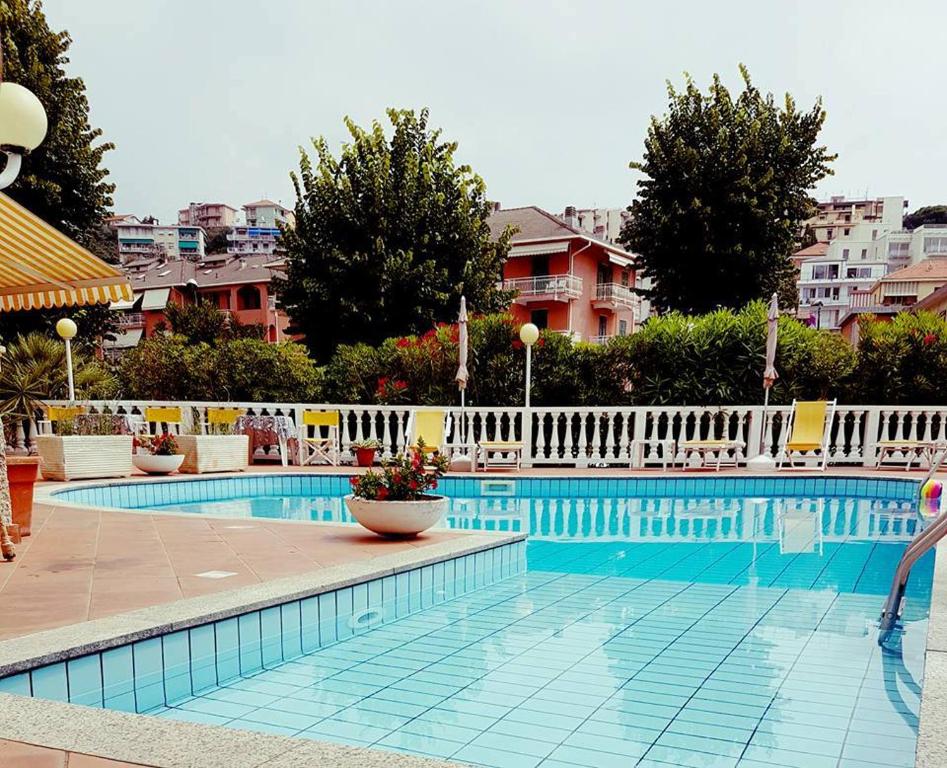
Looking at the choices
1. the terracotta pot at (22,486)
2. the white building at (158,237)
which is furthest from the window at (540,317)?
the white building at (158,237)

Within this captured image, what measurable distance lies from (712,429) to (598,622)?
27.9 feet

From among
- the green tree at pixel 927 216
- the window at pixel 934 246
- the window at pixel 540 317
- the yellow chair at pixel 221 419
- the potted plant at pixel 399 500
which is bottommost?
the potted plant at pixel 399 500

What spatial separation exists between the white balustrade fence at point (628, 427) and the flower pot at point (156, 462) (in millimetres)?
2702

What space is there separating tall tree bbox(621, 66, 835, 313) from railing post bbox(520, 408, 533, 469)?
36.3ft

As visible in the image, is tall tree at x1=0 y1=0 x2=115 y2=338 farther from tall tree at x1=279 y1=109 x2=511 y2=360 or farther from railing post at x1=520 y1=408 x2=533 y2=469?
railing post at x1=520 y1=408 x2=533 y2=469

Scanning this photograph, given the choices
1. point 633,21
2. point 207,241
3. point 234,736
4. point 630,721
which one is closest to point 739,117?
point 633,21

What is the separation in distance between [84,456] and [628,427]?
28.7 ft

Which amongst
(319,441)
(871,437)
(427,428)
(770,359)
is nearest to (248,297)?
(319,441)

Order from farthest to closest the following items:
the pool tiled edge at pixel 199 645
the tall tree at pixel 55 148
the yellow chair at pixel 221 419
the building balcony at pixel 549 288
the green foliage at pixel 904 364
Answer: the building balcony at pixel 549 288
the tall tree at pixel 55 148
the green foliage at pixel 904 364
the yellow chair at pixel 221 419
the pool tiled edge at pixel 199 645

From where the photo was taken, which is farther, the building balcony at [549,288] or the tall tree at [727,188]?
the building balcony at [549,288]

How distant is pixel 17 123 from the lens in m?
4.45

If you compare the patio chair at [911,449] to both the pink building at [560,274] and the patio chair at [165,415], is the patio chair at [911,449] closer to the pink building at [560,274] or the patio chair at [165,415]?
the patio chair at [165,415]

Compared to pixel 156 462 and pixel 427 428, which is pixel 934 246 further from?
pixel 156 462

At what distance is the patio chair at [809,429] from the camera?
12359 millimetres
